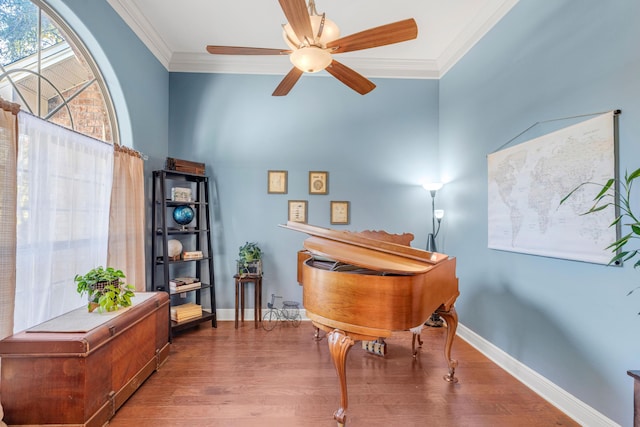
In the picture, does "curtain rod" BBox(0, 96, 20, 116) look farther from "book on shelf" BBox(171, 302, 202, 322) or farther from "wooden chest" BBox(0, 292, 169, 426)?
"book on shelf" BBox(171, 302, 202, 322)

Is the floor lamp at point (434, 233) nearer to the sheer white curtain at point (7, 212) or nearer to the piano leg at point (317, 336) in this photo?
the piano leg at point (317, 336)

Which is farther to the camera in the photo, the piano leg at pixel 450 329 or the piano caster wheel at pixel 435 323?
the piano caster wheel at pixel 435 323

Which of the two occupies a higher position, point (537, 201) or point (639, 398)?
point (537, 201)

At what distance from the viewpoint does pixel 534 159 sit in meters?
2.12

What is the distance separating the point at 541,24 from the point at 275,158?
9.26ft

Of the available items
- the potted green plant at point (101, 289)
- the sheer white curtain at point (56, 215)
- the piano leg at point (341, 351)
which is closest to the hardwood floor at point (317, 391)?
the piano leg at point (341, 351)

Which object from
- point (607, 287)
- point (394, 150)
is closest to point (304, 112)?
point (394, 150)

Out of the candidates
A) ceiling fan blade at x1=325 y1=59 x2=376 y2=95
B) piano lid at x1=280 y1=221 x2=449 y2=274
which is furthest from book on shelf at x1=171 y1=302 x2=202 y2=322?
ceiling fan blade at x1=325 y1=59 x2=376 y2=95

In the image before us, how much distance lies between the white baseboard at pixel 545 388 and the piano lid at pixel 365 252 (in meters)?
1.23

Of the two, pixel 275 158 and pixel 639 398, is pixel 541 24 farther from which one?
pixel 275 158

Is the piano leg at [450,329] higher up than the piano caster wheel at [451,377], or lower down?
higher up

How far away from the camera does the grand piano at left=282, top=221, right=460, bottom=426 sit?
1.51 m

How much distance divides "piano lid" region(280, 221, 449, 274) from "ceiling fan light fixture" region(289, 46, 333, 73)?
1063 millimetres

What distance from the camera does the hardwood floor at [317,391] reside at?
180 cm
